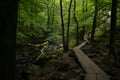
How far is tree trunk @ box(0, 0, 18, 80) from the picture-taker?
3.19 m

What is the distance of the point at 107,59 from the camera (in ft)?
33.0

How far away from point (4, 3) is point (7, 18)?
0.96 ft

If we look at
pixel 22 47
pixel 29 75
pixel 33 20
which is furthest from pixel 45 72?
pixel 22 47

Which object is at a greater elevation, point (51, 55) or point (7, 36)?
point (7, 36)

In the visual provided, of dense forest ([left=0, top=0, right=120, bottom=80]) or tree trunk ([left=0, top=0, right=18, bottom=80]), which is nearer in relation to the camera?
tree trunk ([left=0, top=0, right=18, bottom=80])

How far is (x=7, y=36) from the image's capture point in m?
3.25

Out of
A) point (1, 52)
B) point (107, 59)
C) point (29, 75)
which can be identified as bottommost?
point (29, 75)

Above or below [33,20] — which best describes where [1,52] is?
below

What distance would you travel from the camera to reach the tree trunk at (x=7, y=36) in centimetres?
319

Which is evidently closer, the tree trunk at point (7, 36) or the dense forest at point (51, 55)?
the tree trunk at point (7, 36)

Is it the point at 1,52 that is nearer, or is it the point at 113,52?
the point at 1,52

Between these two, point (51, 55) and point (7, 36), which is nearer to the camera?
point (7, 36)

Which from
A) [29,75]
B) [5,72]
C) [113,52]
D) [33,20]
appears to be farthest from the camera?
[33,20]

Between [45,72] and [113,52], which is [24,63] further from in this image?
[113,52]
